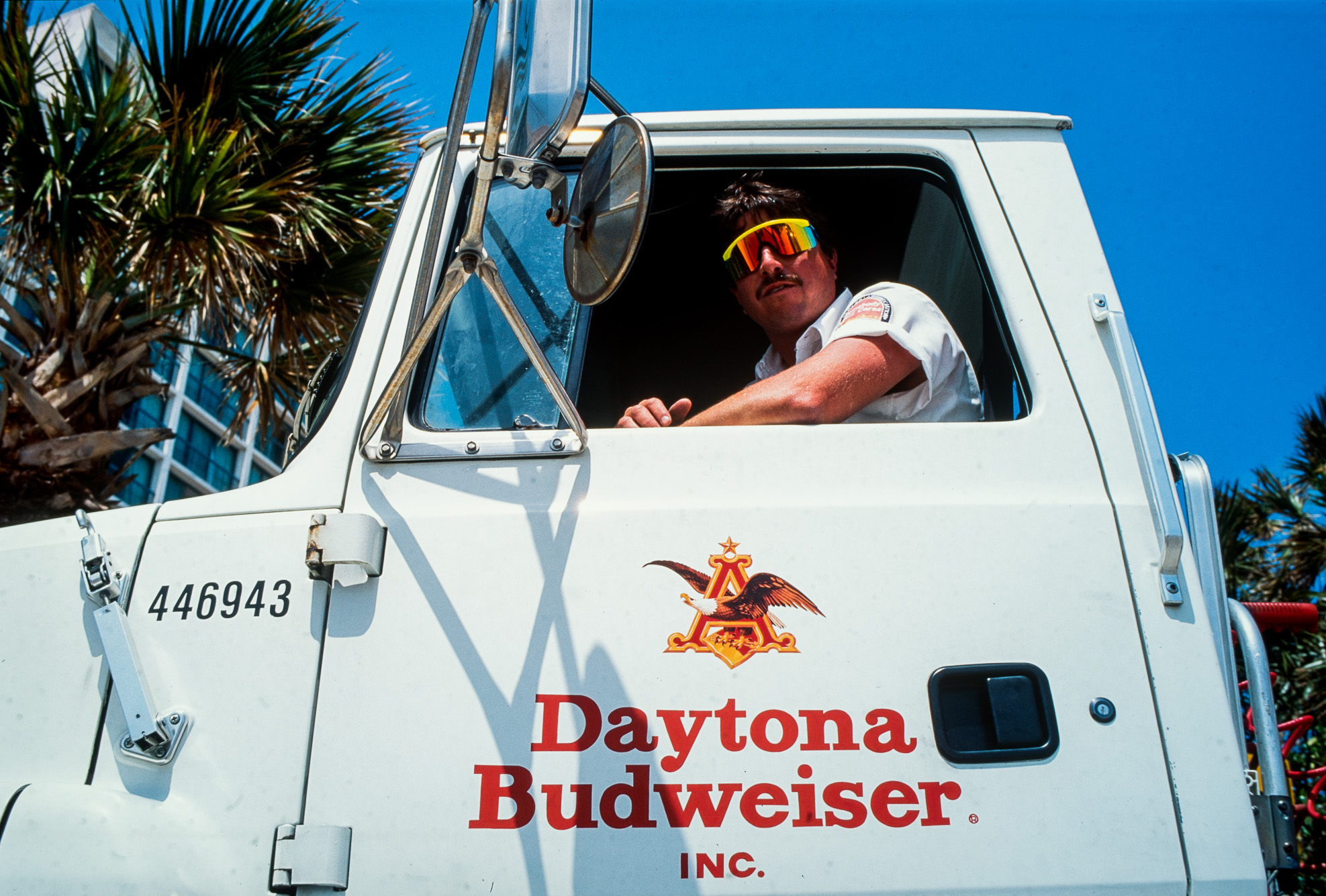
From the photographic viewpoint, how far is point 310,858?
4.26ft

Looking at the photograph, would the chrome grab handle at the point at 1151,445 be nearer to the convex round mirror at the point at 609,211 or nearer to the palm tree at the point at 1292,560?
the convex round mirror at the point at 609,211

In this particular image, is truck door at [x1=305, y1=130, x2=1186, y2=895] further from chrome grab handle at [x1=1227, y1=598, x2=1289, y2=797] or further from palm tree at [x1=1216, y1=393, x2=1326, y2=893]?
palm tree at [x1=1216, y1=393, x2=1326, y2=893]

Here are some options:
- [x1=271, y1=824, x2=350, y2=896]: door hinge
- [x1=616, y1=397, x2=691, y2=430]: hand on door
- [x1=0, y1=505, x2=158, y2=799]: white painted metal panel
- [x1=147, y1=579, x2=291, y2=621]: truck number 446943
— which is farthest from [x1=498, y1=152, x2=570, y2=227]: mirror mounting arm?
[x1=271, y1=824, x2=350, y2=896]: door hinge

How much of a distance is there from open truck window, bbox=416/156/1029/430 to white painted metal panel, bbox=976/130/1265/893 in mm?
Answer: 110

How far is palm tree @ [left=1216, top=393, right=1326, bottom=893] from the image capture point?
9.21 m

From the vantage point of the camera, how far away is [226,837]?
132 cm

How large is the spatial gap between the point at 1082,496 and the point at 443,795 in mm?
1132

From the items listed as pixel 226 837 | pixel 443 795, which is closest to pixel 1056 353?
pixel 443 795

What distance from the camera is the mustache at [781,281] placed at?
7.27ft

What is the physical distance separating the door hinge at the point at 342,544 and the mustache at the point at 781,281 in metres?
1.17

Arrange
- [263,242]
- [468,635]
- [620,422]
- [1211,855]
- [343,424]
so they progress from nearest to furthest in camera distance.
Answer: [1211,855] → [468,635] → [343,424] → [620,422] → [263,242]

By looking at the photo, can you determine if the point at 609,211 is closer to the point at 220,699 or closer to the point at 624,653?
the point at 624,653

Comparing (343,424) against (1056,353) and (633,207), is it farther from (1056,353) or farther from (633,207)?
(1056,353)

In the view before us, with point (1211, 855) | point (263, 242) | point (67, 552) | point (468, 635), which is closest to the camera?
point (1211, 855)
